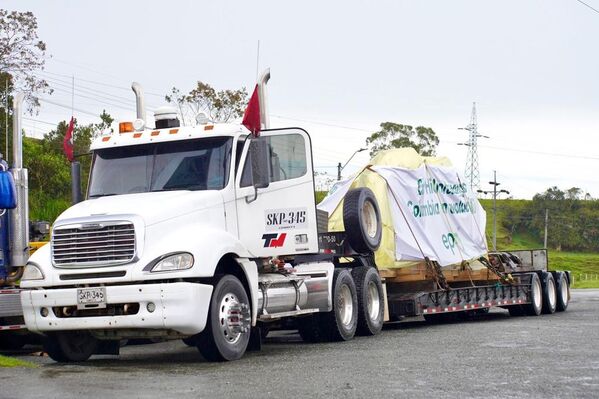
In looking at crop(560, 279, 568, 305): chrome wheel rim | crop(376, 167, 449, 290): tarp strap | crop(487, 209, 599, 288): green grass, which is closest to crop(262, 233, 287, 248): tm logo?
crop(376, 167, 449, 290): tarp strap

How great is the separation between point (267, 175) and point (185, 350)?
340 centimetres

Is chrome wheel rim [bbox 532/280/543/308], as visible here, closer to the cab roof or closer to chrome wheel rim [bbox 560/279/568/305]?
chrome wheel rim [bbox 560/279/568/305]

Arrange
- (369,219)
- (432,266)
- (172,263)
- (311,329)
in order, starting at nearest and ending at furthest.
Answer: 1. (172,263)
2. (311,329)
3. (369,219)
4. (432,266)

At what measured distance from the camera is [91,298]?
38.8 feet

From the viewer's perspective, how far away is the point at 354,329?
54.1 feet

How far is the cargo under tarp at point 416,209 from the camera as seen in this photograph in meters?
19.2

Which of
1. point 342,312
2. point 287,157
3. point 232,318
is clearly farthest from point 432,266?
point 232,318

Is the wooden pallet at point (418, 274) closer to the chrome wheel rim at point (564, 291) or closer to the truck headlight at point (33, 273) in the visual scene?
the chrome wheel rim at point (564, 291)

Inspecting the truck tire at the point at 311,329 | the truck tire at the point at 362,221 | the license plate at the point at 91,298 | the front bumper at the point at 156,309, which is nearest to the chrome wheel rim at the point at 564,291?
the truck tire at the point at 362,221

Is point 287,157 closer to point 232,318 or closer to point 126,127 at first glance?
point 126,127

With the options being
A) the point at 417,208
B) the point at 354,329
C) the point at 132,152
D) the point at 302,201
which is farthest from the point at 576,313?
the point at 132,152

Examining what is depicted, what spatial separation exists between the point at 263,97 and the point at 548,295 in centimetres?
1214

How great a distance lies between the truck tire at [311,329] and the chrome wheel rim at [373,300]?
151 cm

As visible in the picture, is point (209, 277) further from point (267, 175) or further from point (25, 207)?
point (25, 207)
